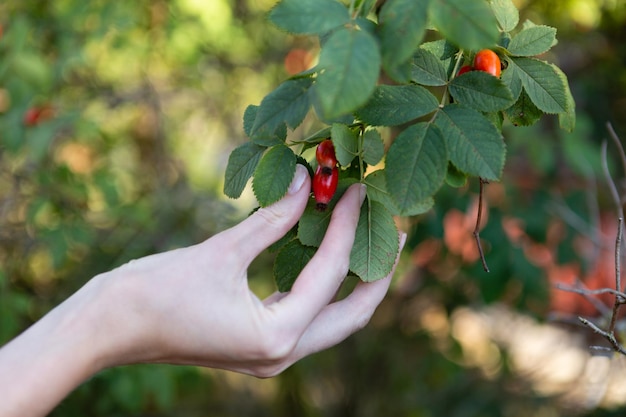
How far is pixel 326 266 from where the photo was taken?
939 mm

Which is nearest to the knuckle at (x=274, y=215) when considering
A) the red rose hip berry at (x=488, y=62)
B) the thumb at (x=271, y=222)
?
the thumb at (x=271, y=222)

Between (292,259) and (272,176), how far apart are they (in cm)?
16

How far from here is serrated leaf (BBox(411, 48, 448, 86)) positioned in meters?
0.91

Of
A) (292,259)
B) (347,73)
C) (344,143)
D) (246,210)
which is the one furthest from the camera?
(246,210)

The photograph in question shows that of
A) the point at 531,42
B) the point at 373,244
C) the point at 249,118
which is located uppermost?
the point at 249,118

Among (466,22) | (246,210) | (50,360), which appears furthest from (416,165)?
(246,210)

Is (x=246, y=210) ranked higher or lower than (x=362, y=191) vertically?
lower

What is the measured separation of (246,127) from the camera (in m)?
0.97

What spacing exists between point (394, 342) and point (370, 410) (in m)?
0.46

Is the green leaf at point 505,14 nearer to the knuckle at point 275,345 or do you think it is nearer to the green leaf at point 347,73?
the green leaf at point 347,73

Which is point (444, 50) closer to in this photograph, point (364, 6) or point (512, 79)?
point (512, 79)

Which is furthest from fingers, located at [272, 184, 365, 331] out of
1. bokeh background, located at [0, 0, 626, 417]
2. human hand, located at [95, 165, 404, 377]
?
bokeh background, located at [0, 0, 626, 417]

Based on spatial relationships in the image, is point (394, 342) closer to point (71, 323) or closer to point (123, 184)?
point (123, 184)

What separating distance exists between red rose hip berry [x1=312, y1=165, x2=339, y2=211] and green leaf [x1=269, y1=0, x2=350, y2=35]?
0.22 metres
